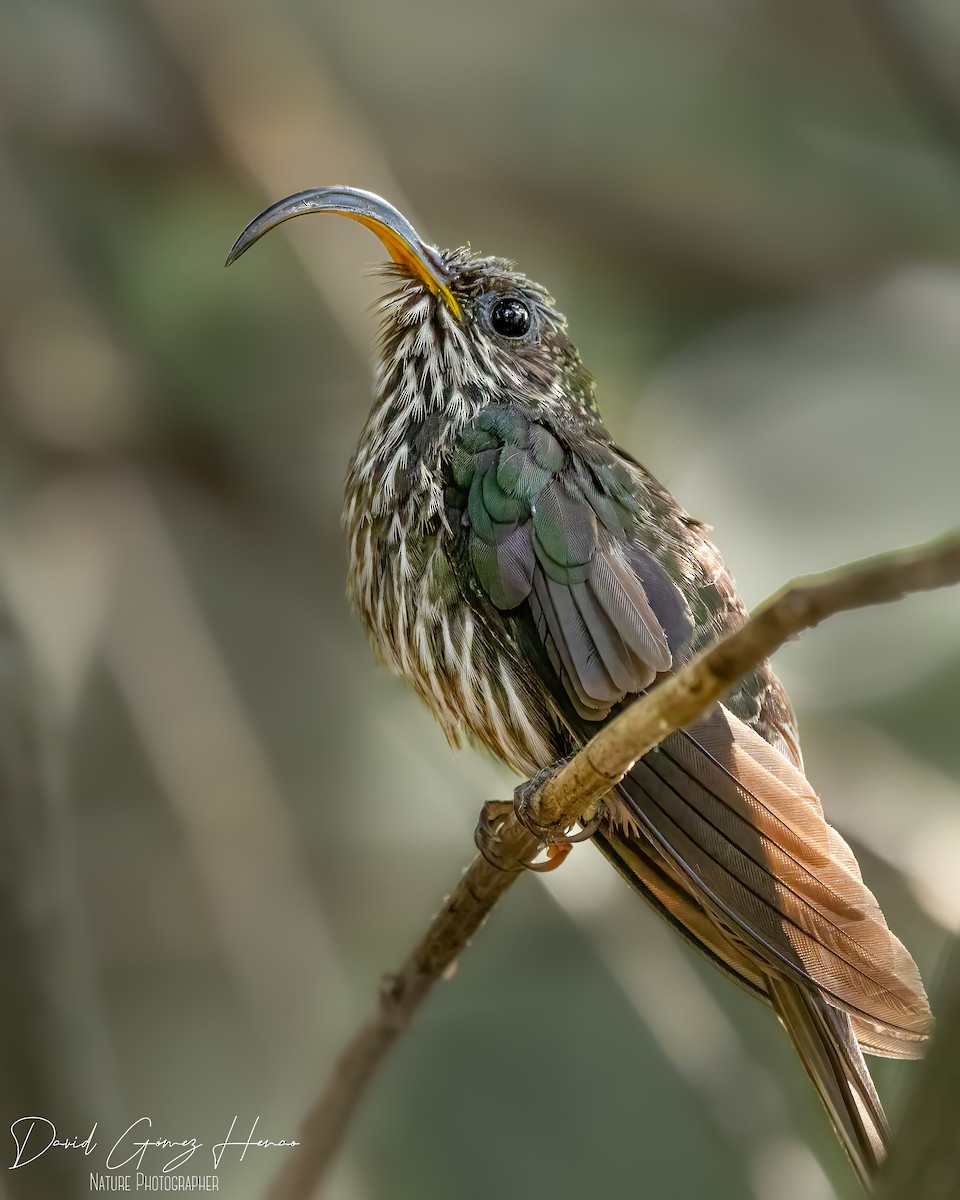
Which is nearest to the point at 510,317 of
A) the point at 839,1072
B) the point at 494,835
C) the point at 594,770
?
the point at 494,835

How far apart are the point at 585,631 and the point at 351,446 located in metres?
5.15

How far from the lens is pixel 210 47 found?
27.4 feet

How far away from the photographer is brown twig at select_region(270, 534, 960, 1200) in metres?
1.85

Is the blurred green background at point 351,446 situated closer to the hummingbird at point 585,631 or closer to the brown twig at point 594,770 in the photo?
the hummingbird at point 585,631

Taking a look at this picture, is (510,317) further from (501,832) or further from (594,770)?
(594,770)

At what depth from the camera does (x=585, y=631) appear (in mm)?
3541

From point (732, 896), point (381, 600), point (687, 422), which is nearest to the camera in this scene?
point (732, 896)

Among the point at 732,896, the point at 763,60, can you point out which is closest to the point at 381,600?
the point at 732,896

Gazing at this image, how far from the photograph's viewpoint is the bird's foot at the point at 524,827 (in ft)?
10.6

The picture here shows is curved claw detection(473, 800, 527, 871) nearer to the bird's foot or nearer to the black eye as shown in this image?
the bird's foot

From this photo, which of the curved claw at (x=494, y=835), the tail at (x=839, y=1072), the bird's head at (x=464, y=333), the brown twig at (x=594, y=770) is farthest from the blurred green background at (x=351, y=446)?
the brown twig at (x=594, y=770)

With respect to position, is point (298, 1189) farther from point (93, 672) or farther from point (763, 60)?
point (763, 60)

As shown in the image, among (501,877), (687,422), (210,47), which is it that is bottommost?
(501,877)

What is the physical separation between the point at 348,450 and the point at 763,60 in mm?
4196
